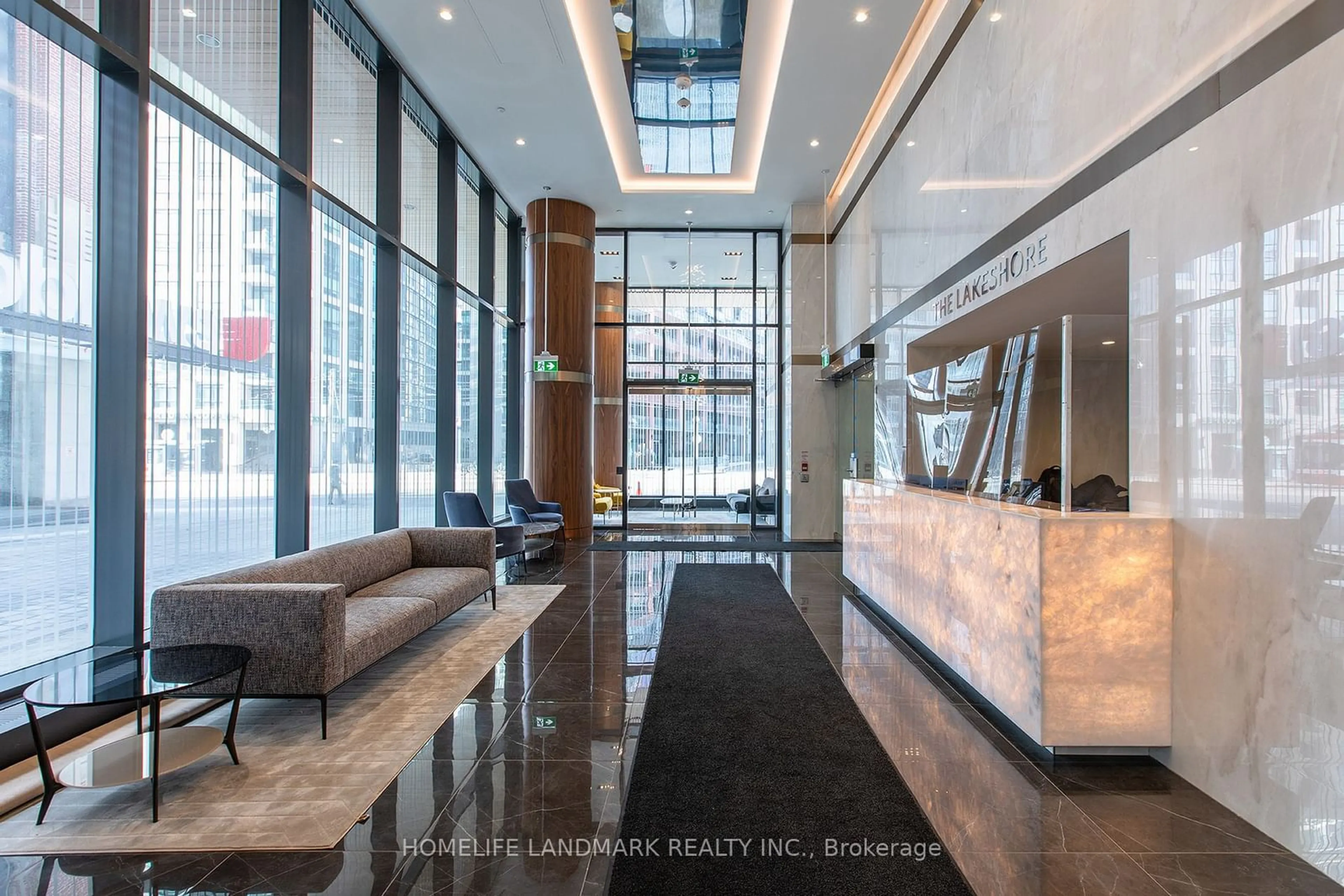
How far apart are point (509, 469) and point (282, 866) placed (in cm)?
905

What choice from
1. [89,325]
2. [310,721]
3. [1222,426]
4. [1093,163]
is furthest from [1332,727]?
[89,325]

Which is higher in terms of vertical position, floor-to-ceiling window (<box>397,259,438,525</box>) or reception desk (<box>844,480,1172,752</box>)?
floor-to-ceiling window (<box>397,259,438,525</box>)

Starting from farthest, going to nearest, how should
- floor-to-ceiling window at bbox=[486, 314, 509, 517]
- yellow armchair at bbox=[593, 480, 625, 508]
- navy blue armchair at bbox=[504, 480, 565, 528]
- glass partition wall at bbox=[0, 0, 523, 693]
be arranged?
yellow armchair at bbox=[593, 480, 625, 508] < floor-to-ceiling window at bbox=[486, 314, 509, 517] < navy blue armchair at bbox=[504, 480, 565, 528] < glass partition wall at bbox=[0, 0, 523, 693]

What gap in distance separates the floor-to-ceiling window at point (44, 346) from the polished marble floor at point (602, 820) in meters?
1.42

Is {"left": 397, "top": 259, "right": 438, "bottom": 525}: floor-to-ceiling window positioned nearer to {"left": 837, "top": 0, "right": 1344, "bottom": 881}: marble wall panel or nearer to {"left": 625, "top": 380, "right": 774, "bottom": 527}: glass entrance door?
{"left": 625, "top": 380, "right": 774, "bottom": 527}: glass entrance door

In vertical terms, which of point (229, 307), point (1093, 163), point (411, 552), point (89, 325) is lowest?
point (411, 552)

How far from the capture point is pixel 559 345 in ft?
33.2

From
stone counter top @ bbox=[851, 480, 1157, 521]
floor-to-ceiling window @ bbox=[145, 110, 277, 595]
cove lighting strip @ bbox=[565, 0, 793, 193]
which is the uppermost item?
cove lighting strip @ bbox=[565, 0, 793, 193]

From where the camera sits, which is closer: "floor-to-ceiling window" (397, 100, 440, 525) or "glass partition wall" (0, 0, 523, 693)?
"glass partition wall" (0, 0, 523, 693)

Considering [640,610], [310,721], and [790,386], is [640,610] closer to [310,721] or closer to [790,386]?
[310,721]

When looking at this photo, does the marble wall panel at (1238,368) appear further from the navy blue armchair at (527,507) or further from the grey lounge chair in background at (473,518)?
the navy blue armchair at (527,507)

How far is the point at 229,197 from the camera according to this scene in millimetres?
4336

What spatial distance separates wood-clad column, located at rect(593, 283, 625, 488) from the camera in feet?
43.1

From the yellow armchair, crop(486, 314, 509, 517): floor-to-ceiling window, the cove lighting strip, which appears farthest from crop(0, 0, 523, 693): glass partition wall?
the yellow armchair
